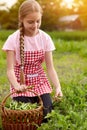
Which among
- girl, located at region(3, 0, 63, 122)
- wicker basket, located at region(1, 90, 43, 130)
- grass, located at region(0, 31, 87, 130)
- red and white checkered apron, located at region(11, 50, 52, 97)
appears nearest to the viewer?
grass, located at region(0, 31, 87, 130)

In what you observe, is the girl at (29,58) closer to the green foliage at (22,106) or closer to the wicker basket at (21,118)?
the green foliage at (22,106)

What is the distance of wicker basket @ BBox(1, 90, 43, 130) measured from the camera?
5.00m

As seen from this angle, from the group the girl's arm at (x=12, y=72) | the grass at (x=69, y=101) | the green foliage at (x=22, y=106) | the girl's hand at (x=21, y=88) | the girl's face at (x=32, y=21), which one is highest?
the girl's face at (x=32, y=21)

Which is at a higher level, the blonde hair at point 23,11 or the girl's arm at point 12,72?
the blonde hair at point 23,11

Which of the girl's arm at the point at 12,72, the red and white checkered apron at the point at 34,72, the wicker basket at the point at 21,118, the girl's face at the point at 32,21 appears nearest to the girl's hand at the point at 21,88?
the girl's arm at the point at 12,72

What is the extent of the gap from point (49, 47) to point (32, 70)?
1.09 ft

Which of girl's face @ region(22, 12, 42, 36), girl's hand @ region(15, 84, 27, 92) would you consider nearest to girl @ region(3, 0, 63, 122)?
girl's face @ region(22, 12, 42, 36)

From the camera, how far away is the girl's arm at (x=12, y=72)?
17.1 ft

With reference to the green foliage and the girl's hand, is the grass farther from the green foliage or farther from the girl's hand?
the girl's hand

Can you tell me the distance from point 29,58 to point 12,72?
0.34m

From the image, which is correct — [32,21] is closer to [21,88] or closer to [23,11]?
[23,11]

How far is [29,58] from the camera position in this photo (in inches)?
224

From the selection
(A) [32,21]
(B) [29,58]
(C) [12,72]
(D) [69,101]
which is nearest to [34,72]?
(B) [29,58]

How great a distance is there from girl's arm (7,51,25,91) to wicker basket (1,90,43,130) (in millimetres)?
186
